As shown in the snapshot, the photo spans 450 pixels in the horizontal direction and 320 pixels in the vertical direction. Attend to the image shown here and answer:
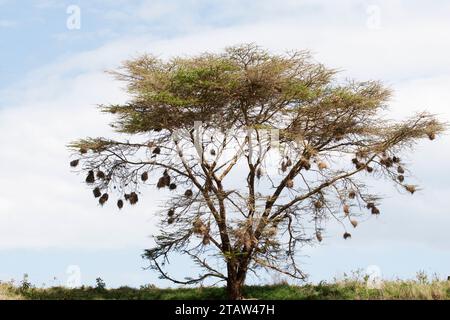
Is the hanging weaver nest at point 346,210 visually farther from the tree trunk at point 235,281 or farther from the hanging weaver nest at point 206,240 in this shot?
the hanging weaver nest at point 206,240

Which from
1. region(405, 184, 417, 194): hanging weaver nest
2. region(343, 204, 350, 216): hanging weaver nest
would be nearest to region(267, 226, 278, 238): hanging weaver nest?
region(343, 204, 350, 216): hanging weaver nest

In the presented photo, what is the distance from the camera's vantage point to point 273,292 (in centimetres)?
2139

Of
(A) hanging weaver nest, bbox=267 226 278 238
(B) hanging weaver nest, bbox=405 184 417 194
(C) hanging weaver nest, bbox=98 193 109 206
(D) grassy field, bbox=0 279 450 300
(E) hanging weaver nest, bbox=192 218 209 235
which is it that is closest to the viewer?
(E) hanging weaver nest, bbox=192 218 209 235

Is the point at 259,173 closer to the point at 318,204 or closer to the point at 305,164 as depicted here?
the point at 305,164

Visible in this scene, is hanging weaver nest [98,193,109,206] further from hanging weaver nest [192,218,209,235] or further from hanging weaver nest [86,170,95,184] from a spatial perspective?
hanging weaver nest [192,218,209,235]

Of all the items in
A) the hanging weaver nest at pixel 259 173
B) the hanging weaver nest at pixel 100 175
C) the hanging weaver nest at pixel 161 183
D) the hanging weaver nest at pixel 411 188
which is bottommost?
the hanging weaver nest at pixel 411 188

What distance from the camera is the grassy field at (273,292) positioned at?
18.8 meters

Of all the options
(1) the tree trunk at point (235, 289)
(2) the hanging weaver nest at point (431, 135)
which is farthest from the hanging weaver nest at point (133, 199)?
(2) the hanging weaver nest at point (431, 135)

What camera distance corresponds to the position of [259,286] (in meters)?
22.5

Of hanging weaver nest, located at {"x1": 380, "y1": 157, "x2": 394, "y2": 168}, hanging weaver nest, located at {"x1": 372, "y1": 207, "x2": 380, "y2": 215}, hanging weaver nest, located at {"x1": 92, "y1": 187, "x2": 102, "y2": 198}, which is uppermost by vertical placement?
hanging weaver nest, located at {"x1": 380, "y1": 157, "x2": 394, "y2": 168}

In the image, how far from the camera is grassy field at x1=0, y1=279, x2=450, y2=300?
18750 mm

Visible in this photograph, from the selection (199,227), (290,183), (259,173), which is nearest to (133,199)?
(199,227)
